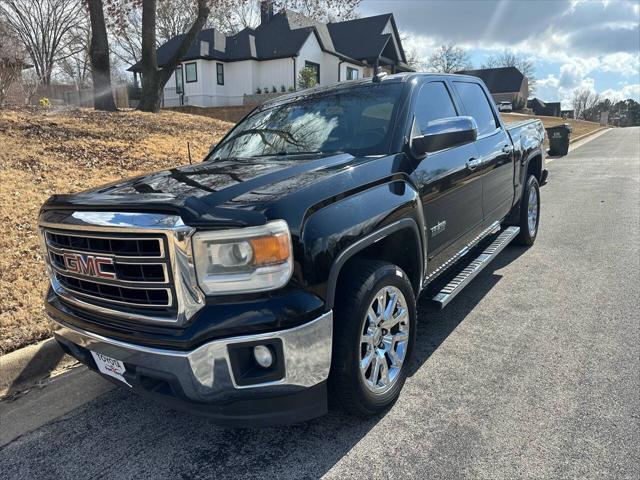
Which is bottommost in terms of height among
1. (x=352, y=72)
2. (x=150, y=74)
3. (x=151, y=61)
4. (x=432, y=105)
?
(x=432, y=105)

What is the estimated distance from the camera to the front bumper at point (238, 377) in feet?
7.14

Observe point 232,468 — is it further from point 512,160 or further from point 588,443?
point 512,160

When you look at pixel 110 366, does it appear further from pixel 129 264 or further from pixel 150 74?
pixel 150 74

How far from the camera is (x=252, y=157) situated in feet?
12.2

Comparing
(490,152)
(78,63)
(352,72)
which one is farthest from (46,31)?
(490,152)

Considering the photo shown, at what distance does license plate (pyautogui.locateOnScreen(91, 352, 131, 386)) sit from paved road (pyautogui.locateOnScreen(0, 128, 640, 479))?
0.48 meters

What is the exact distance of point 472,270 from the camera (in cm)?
412

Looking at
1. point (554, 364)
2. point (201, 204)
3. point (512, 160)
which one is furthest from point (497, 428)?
point (512, 160)

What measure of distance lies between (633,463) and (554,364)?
3.29 feet

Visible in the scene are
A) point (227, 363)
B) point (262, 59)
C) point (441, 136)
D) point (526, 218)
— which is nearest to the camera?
point (227, 363)

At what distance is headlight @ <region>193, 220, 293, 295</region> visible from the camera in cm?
221

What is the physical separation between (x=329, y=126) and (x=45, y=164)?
18.7 ft

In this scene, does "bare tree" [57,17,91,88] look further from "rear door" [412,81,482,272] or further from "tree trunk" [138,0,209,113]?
"rear door" [412,81,482,272]

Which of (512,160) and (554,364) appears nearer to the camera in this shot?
(554,364)
